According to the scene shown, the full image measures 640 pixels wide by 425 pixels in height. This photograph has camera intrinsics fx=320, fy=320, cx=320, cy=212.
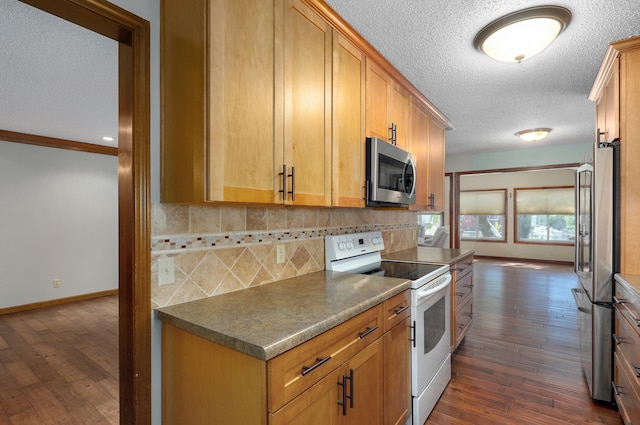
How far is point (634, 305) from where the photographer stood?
165cm

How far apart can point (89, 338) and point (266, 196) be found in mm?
3321

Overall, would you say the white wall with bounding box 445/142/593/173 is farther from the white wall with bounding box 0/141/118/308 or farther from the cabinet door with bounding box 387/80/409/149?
the white wall with bounding box 0/141/118/308

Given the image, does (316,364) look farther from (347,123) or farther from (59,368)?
(59,368)

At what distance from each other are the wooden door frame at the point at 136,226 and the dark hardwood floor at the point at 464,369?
1108 mm

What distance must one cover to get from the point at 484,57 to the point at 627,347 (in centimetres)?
200

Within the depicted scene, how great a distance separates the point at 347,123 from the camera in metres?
1.90

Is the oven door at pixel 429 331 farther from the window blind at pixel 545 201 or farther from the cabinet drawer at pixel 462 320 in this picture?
the window blind at pixel 545 201

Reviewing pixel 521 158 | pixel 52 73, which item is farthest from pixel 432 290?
pixel 521 158

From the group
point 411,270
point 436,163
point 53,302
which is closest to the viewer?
point 411,270

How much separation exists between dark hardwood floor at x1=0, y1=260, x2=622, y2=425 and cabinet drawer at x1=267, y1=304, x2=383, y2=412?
1.07m

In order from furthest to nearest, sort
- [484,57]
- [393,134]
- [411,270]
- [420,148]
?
[420,148], [393,134], [484,57], [411,270]

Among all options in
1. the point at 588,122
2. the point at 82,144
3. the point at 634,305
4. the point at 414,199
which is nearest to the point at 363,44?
the point at 414,199

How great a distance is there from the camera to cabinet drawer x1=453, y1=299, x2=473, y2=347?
268cm

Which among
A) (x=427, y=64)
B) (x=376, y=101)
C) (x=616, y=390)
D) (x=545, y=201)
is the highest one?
(x=427, y=64)
